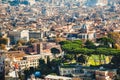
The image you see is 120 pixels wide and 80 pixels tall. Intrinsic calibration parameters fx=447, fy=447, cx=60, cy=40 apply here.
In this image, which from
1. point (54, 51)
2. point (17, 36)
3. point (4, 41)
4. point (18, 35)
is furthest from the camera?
point (18, 35)

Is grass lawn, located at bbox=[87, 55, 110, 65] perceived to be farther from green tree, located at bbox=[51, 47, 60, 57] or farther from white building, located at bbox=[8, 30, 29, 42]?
white building, located at bbox=[8, 30, 29, 42]

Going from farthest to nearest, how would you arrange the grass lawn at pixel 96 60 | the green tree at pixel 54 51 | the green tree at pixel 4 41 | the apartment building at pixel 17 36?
the apartment building at pixel 17 36
the green tree at pixel 4 41
the green tree at pixel 54 51
the grass lawn at pixel 96 60

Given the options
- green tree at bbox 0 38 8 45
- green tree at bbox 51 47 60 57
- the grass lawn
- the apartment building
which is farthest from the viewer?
the apartment building

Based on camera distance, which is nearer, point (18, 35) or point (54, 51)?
point (54, 51)

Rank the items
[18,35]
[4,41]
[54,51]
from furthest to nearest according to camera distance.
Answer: [18,35]
[4,41]
[54,51]

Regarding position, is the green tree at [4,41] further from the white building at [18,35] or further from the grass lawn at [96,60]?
the grass lawn at [96,60]

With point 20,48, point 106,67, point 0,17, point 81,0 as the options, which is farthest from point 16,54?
point 81,0

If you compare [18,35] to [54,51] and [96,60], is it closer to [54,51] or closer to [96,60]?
[54,51]

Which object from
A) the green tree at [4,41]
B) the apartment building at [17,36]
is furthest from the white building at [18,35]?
the green tree at [4,41]

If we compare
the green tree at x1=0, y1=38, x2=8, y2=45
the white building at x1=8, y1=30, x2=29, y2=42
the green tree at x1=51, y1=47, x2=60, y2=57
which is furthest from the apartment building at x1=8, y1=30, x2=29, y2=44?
the green tree at x1=51, y1=47, x2=60, y2=57

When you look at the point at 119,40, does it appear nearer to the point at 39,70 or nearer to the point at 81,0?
the point at 39,70

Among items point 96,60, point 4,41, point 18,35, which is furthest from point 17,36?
point 96,60
